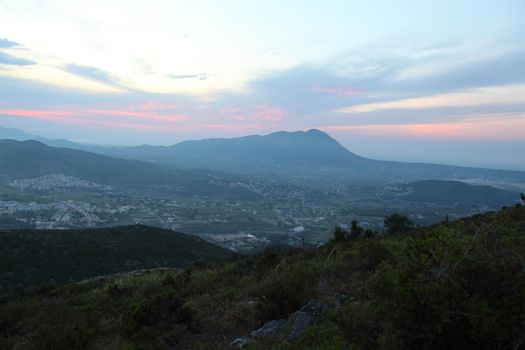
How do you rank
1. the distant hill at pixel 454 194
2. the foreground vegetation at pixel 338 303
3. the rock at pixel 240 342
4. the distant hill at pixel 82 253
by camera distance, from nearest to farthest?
the foreground vegetation at pixel 338 303 → the rock at pixel 240 342 → the distant hill at pixel 82 253 → the distant hill at pixel 454 194

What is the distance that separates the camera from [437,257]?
359cm

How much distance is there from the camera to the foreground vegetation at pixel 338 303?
3.29m

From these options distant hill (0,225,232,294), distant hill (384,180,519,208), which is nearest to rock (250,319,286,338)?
distant hill (0,225,232,294)

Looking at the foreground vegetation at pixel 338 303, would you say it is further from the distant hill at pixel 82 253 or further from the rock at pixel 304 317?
the distant hill at pixel 82 253

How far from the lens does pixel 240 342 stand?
5941mm

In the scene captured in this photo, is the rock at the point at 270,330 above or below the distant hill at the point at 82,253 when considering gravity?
above

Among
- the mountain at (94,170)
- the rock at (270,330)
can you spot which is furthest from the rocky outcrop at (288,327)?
the mountain at (94,170)

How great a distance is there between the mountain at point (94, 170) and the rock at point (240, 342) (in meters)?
144

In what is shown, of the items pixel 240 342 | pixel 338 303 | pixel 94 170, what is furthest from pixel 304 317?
pixel 94 170

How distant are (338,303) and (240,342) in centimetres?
222

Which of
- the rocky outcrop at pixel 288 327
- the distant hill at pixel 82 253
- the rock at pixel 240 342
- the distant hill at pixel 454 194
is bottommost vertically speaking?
the distant hill at pixel 454 194

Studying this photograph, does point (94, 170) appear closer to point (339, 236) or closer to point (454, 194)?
point (454, 194)

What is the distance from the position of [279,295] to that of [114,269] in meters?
26.3

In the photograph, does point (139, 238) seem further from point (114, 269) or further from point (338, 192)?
point (338, 192)
